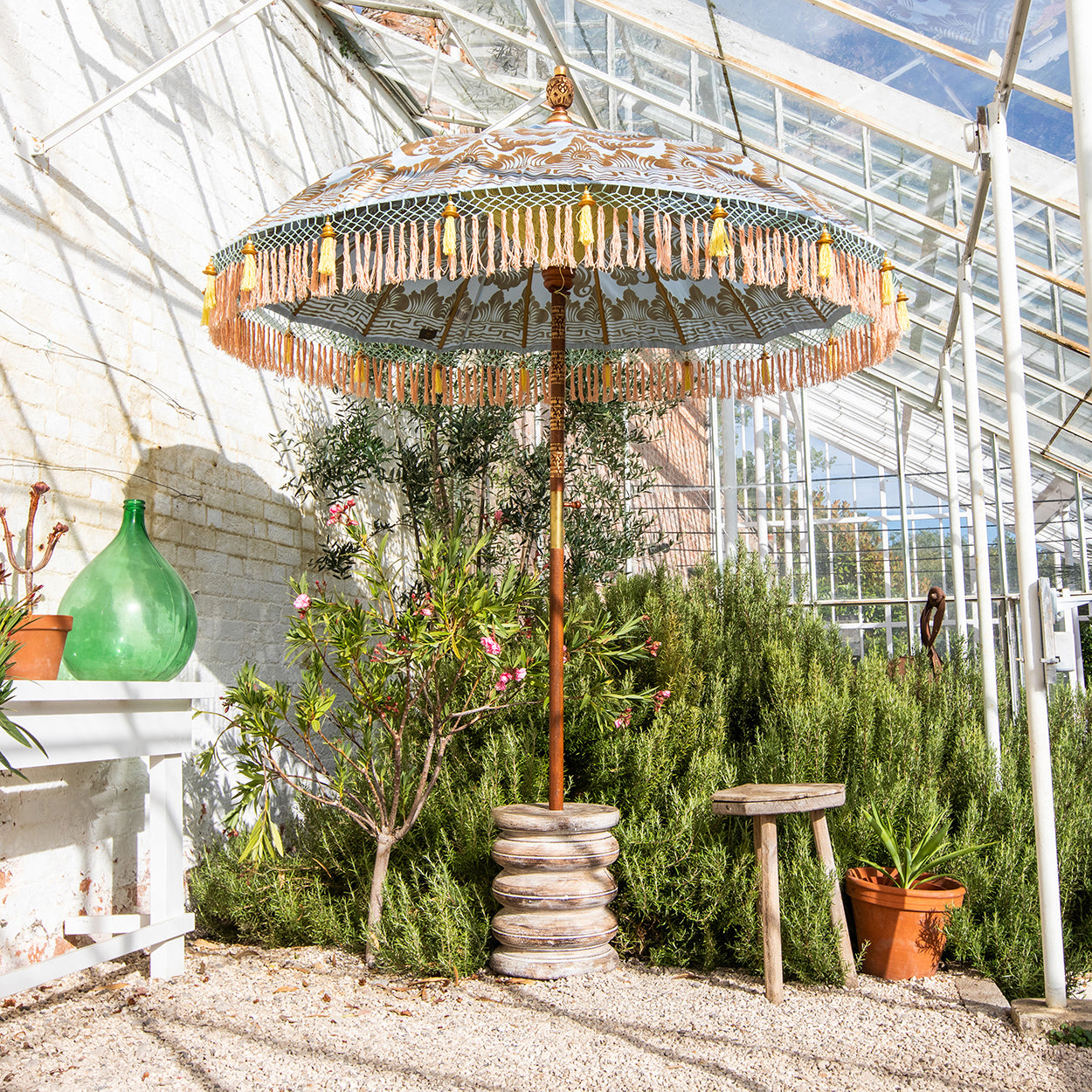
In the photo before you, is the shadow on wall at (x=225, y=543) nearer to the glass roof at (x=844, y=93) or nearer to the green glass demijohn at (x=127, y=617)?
the green glass demijohn at (x=127, y=617)

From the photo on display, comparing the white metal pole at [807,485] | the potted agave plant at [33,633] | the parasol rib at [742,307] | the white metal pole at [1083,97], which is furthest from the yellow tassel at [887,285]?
the white metal pole at [807,485]

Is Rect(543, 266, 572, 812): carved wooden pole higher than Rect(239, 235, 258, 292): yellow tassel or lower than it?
lower

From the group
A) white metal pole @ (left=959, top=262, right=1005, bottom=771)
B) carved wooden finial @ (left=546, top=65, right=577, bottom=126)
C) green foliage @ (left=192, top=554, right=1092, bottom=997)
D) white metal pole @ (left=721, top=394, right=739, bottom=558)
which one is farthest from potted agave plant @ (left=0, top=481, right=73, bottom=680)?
white metal pole @ (left=721, top=394, right=739, bottom=558)

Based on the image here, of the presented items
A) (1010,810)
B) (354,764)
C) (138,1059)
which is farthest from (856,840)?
(138,1059)

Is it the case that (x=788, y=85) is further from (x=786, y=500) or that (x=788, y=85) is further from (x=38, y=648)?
(x=786, y=500)

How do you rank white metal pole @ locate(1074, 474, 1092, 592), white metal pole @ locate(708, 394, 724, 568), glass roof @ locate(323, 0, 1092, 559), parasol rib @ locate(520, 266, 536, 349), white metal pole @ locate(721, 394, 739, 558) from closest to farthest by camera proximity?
1. parasol rib @ locate(520, 266, 536, 349)
2. glass roof @ locate(323, 0, 1092, 559)
3. white metal pole @ locate(1074, 474, 1092, 592)
4. white metal pole @ locate(708, 394, 724, 568)
5. white metal pole @ locate(721, 394, 739, 558)

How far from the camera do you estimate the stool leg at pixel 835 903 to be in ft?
10.0

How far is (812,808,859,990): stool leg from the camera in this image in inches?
120

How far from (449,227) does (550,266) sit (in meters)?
0.88

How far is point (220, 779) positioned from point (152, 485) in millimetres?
1324

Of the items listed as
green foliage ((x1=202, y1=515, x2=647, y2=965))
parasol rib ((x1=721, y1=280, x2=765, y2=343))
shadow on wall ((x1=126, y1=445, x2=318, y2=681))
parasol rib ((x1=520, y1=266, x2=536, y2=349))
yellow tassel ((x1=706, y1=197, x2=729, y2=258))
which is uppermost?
parasol rib ((x1=520, y1=266, x2=536, y2=349))

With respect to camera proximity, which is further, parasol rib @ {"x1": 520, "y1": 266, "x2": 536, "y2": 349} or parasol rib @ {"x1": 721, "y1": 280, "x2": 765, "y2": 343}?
parasol rib @ {"x1": 520, "y1": 266, "x2": 536, "y2": 349}

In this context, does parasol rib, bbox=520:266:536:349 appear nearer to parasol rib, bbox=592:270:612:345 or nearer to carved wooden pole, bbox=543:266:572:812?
parasol rib, bbox=592:270:612:345

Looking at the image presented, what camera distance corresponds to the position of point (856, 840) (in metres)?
3.51
